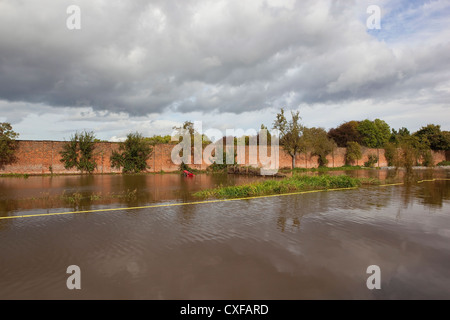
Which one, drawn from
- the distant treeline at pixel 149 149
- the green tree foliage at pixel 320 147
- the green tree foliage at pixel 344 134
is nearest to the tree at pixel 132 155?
the distant treeline at pixel 149 149

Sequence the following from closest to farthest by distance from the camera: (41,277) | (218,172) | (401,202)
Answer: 1. (41,277)
2. (401,202)
3. (218,172)

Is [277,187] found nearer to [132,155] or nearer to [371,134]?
[132,155]

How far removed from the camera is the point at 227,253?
4.65m

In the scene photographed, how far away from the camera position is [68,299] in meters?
3.22

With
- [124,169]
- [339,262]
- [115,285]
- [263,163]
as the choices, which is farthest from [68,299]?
[263,163]

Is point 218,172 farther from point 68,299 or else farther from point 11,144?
point 68,299

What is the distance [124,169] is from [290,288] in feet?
78.1

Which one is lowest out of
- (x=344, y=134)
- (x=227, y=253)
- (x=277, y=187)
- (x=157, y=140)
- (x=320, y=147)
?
(x=227, y=253)

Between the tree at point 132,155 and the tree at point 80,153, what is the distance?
1.91m

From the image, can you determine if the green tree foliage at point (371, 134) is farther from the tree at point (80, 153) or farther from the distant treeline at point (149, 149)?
the tree at point (80, 153)

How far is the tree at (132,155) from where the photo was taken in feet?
81.3

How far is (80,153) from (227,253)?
2323 centimetres

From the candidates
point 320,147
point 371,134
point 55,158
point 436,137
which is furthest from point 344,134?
point 55,158

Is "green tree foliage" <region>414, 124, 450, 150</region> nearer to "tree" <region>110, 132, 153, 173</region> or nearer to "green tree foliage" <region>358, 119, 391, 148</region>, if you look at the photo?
"green tree foliage" <region>358, 119, 391, 148</region>
